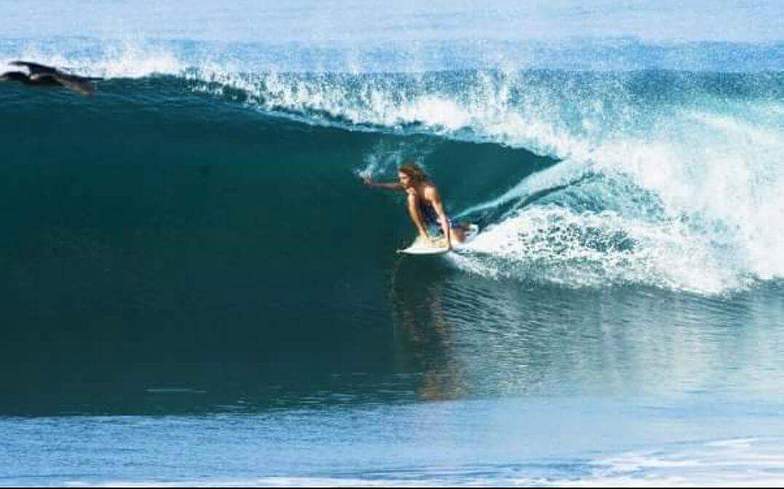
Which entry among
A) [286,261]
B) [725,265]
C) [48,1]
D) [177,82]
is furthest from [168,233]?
[48,1]

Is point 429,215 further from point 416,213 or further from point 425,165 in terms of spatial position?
point 425,165

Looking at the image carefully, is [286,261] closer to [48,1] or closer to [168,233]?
[168,233]

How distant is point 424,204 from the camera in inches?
572

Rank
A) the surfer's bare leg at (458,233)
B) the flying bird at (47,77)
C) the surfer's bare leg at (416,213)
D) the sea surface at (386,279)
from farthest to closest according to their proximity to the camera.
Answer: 1. the surfer's bare leg at (416,213)
2. the surfer's bare leg at (458,233)
3. the flying bird at (47,77)
4. the sea surface at (386,279)

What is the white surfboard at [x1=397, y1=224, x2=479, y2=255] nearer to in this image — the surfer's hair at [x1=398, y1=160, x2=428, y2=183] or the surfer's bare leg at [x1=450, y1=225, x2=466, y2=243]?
the surfer's bare leg at [x1=450, y1=225, x2=466, y2=243]

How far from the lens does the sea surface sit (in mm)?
9695

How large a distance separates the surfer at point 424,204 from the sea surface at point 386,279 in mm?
216

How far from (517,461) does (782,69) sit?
51.6 feet

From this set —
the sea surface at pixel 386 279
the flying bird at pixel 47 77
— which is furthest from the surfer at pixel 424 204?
the flying bird at pixel 47 77

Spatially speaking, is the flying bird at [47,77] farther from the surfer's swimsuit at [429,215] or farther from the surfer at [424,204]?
the surfer's swimsuit at [429,215]

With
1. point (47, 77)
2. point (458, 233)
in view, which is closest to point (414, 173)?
point (458, 233)

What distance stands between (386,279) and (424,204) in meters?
0.76

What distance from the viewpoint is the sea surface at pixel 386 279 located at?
31.8ft

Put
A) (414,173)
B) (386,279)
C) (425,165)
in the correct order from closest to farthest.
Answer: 1. (386,279)
2. (414,173)
3. (425,165)
